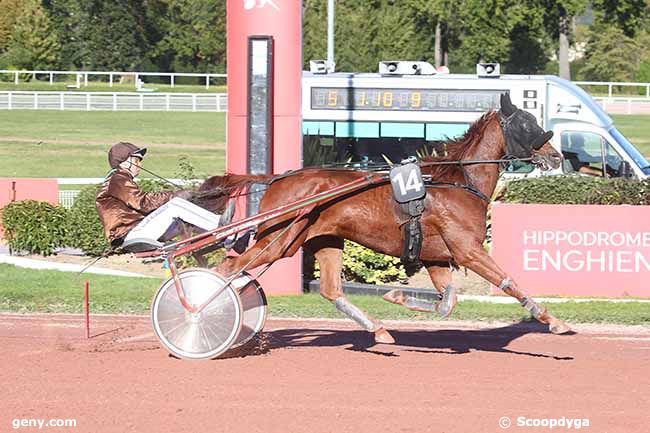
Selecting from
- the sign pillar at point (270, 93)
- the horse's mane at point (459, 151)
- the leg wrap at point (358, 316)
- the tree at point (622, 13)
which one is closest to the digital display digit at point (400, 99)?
the sign pillar at point (270, 93)

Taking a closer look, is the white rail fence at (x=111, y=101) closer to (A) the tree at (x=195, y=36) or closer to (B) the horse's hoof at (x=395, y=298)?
(A) the tree at (x=195, y=36)

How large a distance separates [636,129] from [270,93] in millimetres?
27943

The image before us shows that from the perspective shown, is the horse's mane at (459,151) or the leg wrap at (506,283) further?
the horse's mane at (459,151)

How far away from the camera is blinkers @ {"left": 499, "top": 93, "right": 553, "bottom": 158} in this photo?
9.33 meters

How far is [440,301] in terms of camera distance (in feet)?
30.7

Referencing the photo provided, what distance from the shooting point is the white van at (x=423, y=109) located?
19.1 m

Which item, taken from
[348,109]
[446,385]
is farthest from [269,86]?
[348,109]

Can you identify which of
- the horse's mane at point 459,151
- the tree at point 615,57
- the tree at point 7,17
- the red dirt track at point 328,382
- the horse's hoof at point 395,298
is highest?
the tree at point 7,17

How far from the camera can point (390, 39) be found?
5172 cm

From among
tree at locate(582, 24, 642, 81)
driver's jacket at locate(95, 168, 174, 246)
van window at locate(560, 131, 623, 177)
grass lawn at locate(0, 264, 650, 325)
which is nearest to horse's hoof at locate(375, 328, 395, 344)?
driver's jacket at locate(95, 168, 174, 246)

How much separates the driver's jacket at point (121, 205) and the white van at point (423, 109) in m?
9.60

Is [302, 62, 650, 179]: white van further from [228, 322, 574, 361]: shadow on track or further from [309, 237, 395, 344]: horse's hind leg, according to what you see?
[309, 237, 395, 344]: horse's hind leg

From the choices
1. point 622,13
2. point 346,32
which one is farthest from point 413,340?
point 622,13

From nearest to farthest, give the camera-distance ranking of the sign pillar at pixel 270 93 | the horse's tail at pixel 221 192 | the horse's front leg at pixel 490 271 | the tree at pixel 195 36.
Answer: the horse's front leg at pixel 490 271
the horse's tail at pixel 221 192
the sign pillar at pixel 270 93
the tree at pixel 195 36
